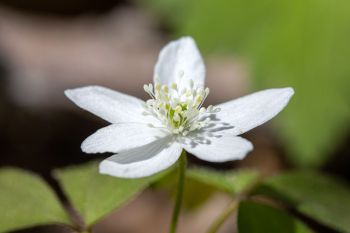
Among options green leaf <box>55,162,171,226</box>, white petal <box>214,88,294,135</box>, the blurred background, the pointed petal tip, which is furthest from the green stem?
the blurred background

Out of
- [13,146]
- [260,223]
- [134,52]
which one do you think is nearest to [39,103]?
[13,146]

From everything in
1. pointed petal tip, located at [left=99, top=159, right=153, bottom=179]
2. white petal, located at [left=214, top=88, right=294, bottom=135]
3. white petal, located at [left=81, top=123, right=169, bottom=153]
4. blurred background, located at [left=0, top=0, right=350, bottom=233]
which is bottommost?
blurred background, located at [left=0, top=0, right=350, bottom=233]

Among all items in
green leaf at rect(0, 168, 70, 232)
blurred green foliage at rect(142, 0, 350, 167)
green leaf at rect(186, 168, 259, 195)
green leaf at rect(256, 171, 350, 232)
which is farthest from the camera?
blurred green foliage at rect(142, 0, 350, 167)

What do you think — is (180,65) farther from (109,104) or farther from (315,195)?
(315,195)

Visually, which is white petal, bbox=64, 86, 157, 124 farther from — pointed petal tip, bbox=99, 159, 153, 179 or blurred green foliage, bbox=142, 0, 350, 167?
blurred green foliage, bbox=142, 0, 350, 167

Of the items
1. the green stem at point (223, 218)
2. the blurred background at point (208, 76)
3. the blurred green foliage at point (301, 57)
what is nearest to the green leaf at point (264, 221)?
the green stem at point (223, 218)

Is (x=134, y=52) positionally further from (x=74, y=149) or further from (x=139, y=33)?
(x=74, y=149)

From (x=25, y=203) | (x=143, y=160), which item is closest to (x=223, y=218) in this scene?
(x=143, y=160)
